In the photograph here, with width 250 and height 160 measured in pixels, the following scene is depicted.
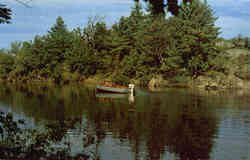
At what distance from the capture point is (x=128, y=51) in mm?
93938

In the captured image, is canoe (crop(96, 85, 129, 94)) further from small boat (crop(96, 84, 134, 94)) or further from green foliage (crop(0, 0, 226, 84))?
green foliage (crop(0, 0, 226, 84))

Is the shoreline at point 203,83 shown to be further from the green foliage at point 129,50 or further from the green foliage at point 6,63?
the green foliage at point 6,63

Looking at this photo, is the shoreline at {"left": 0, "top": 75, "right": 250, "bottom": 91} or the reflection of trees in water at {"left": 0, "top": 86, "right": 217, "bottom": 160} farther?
the shoreline at {"left": 0, "top": 75, "right": 250, "bottom": 91}

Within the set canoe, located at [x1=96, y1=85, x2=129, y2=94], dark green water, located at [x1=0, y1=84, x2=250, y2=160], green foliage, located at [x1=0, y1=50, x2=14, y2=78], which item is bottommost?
dark green water, located at [x1=0, y1=84, x2=250, y2=160]

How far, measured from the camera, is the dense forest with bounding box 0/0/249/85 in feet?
268

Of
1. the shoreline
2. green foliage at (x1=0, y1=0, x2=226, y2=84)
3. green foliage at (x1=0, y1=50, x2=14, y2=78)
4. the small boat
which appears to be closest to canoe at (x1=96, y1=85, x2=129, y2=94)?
the small boat

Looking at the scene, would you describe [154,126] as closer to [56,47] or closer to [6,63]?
[56,47]

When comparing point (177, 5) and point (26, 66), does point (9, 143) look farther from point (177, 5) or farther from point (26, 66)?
point (26, 66)

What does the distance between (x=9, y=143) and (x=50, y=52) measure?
92.2m

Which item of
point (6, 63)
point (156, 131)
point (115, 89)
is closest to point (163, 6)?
point (156, 131)

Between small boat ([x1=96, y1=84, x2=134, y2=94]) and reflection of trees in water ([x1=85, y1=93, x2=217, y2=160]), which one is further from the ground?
small boat ([x1=96, y1=84, x2=134, y2=94])

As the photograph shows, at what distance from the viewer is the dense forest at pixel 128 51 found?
81688mm

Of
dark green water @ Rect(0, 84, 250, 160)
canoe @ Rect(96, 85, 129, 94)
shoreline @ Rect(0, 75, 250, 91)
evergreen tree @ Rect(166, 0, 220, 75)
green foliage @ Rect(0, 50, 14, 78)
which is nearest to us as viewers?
dark green water @ Rect(0, 84, 250, 160)

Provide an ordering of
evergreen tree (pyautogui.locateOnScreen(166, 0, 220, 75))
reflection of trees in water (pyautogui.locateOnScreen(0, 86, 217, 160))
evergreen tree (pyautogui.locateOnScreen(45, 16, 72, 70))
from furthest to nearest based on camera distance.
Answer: evergreen tree (pyautogui.locateOnScreen(45, 16, 72, 70)) → evergreen tree (pyautogui.locateOnScreen(166, 0, 220, 75)) → reflection of trees in water (pyautogui.locateOnScreen(0, 86, 217, 160))
